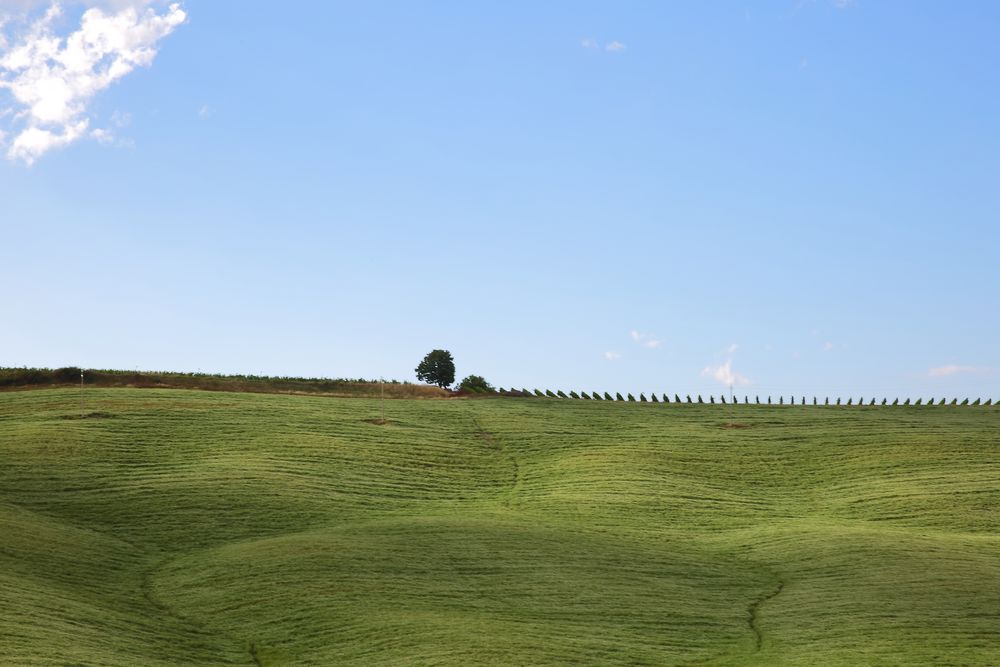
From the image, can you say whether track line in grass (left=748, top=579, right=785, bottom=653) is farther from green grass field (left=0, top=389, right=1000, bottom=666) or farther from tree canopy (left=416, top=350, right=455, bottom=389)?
tree canopy (left=416, top=350, right=455, bottom=389)

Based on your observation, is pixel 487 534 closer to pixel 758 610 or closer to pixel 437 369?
pixel 758 610

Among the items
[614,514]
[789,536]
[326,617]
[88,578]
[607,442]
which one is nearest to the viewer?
[326,617]

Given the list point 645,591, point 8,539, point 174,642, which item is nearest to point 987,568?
point 645,591

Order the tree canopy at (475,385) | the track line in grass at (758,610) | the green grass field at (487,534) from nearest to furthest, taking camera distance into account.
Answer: the green grass field at (487,534)
the track line in grass at (758,610)
the tree canopy at (475,385)

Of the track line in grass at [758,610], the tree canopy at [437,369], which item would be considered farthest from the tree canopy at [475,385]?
the track line in grass at [758,610]

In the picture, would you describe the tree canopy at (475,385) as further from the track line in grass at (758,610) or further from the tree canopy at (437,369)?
the track line in grass at (758,610)

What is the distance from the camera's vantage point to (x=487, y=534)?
36188 millimetres

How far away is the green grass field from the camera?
26.2m

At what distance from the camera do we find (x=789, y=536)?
38344mm

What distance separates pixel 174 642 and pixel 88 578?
6.28 m

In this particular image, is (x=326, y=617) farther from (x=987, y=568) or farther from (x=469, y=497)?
(x=987, y=568)

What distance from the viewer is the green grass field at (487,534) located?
86.0 ft

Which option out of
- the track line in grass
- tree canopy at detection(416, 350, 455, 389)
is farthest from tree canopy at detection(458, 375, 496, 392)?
the track line in grass

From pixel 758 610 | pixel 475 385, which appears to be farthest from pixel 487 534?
pixel 475 385
